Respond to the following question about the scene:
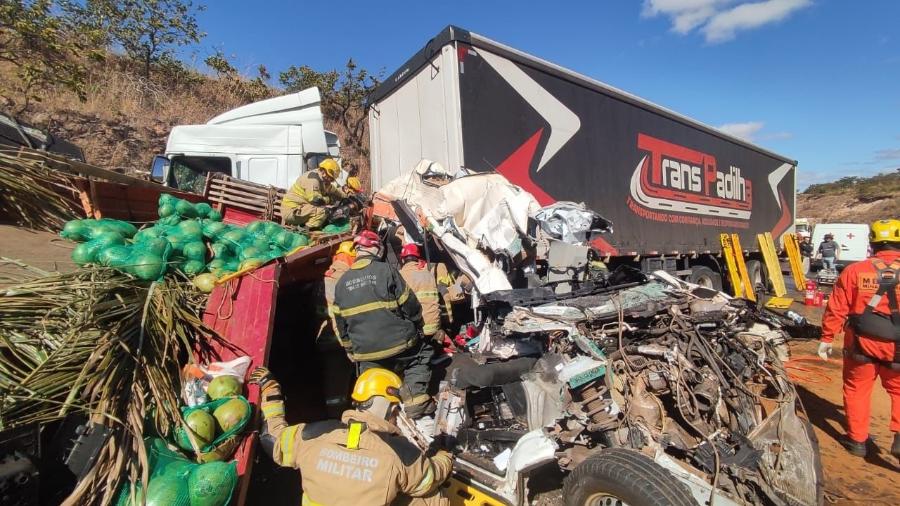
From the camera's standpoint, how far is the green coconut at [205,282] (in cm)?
328

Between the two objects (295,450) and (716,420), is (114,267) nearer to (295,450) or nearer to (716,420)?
Result: (295,450)

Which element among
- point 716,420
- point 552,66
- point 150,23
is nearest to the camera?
point 716,420

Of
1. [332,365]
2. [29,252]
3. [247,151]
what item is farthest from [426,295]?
[247,151]

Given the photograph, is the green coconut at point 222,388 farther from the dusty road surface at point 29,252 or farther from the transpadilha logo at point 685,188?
the transpadilha logo at point 685,188

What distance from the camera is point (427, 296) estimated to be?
3.76 meters

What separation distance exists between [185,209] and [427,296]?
8.49 ft

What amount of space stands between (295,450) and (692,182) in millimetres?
8335

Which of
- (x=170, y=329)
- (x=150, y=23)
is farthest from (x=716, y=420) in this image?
(x=150, y=23)

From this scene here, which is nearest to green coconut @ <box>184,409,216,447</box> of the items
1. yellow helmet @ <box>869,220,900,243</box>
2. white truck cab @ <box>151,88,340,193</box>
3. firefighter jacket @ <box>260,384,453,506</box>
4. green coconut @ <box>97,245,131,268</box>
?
firefighter jacket @ <box>260,384,453,506</box>

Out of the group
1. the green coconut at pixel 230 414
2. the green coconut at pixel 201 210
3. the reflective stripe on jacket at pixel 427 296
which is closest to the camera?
the green coconut at pixel 230 414

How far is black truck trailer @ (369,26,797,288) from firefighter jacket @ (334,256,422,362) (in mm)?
1873

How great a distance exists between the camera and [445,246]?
4.32 meters

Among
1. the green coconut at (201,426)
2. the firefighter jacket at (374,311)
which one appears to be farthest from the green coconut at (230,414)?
the firefighter jacket at (374,311)

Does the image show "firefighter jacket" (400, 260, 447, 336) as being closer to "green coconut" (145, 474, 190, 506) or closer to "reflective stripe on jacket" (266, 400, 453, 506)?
"reflective stripe on jacket" (266, 400, 453, 506)
